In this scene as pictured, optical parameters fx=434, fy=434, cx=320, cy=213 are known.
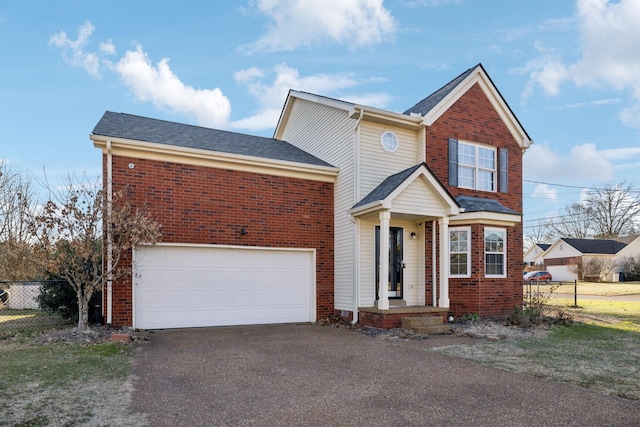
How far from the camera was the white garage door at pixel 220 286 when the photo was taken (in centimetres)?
1032

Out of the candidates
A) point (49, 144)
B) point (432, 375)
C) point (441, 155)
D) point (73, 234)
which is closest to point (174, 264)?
point (73, 234)

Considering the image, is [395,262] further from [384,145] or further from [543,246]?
[543,246]

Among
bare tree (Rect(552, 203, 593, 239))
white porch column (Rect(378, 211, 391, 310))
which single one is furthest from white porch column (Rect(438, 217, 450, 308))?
bare tree (Rect(552, 203, 593, 239))

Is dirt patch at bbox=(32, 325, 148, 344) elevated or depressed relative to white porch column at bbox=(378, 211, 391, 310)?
depressed

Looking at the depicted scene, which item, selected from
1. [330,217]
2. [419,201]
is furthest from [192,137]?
[419,201]

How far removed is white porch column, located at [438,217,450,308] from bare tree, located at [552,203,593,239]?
161ft

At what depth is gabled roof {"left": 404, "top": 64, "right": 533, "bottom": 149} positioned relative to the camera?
499 inches

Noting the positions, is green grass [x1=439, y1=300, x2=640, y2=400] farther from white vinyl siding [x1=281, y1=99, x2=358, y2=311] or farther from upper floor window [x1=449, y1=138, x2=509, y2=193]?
upper floor window [x1=449, y1=138, x2=509, y2=193]

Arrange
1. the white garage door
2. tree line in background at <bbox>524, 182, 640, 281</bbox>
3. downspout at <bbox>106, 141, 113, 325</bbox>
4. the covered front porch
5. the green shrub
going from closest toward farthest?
downspout at <bbox>106, 141, 113, 325</bbox> → the green shrub → the white garage door → the covered front porch → tree line in background at <bbox>524, 182, 640, 281</bbox>

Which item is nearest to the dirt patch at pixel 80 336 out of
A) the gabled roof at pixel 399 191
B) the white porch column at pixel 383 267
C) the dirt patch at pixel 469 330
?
the dirt patch at pixel 469 330

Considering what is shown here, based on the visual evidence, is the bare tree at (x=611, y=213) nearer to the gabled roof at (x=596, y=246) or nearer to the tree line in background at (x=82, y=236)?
the gabled roof at (x=596, y=246)

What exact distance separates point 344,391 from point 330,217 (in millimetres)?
7512

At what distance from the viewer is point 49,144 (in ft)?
40.8

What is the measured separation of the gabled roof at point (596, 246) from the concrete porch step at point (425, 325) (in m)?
44.3
